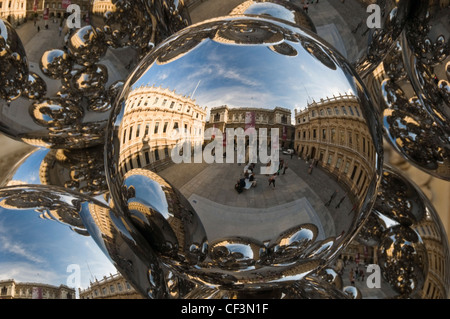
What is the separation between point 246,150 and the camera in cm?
60

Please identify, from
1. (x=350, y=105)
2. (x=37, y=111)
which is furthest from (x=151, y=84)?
(x=37, y=111)

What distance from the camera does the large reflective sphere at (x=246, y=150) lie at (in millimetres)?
600

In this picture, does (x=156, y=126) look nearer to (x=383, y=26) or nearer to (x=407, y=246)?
(x=383, y=26)

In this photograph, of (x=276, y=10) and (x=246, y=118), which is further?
(x=276, y=10)

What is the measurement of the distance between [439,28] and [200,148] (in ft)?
1.21

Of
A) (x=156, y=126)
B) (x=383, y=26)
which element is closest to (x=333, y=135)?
(x=156, y=126)

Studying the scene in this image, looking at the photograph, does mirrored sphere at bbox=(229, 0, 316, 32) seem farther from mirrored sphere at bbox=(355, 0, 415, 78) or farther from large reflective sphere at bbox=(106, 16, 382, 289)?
large reflective sphere at bbox=(106, 16, 382, 289)

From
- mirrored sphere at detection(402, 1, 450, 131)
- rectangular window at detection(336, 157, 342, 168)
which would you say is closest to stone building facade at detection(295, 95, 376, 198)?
rectangular window at detection(336, 157, 342, 168)

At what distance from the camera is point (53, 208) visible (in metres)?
0.76

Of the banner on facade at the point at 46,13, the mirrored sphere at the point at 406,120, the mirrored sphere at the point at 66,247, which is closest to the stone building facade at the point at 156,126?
the mirrored sphere at the point at 66,247

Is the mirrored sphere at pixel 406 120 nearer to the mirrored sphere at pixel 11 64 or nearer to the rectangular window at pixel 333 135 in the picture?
the rectangular window at pixel 333 135

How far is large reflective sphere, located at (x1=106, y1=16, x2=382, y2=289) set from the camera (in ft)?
1.97

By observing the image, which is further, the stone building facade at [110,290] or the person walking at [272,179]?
the stone building facade at [110,290]
